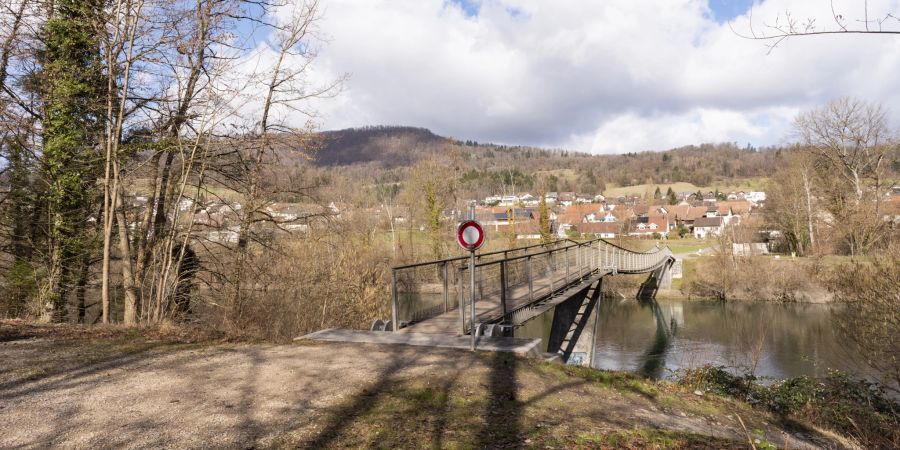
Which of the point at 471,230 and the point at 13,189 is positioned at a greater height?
the point at 13,189

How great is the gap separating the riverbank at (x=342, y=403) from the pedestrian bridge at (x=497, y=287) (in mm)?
1611

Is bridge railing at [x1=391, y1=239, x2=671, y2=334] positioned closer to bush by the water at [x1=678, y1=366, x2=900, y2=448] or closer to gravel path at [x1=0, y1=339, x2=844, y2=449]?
gravel path at [x1=0, y1=339, x2=844, y2=449]

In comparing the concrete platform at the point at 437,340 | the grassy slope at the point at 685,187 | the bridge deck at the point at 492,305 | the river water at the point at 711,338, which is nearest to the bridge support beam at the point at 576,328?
the river water at the point at 711,338

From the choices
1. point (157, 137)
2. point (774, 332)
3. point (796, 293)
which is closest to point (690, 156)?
point (796, 293)

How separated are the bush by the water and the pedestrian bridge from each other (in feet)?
11.7

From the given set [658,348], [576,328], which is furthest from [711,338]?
[576,328]

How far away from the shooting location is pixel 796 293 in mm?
36156

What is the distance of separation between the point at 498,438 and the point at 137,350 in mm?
5827

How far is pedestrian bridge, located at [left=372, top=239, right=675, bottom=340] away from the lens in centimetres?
937

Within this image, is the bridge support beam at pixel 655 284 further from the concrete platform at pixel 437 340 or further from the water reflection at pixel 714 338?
the concrete platform at pixel 437 340

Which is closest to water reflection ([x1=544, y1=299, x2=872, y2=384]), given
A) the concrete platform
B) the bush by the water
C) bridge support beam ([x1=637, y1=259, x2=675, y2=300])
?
the bush by the water

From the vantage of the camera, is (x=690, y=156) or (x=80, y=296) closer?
(x=80, y=296)

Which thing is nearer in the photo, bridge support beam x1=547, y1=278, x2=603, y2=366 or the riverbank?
the riverbank

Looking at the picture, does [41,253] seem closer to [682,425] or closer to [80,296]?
[80,296]
